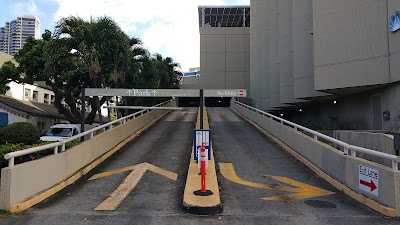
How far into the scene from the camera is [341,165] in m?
8.98

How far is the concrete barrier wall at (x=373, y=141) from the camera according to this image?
9.21 metres

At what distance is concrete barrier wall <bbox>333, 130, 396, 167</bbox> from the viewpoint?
30.2 ft

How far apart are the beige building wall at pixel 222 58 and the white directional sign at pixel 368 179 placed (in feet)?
174

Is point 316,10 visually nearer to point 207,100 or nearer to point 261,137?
point 261,137

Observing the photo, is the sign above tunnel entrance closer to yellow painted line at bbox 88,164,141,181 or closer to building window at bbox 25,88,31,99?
yellow painted line at bbox 88,164,141,181

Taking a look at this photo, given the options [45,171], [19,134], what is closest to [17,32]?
[19,134]

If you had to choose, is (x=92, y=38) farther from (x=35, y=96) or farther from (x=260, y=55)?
(x=260, y=55)

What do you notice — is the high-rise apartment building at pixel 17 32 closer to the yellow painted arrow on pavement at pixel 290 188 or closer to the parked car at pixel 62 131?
the parked car at pixel 62 131

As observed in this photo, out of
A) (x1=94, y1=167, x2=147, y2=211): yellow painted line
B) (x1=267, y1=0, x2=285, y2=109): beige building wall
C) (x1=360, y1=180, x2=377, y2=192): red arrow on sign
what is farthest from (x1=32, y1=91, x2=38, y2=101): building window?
(x1=360, y1=180, x2=377, y2=192): red arrow on sign

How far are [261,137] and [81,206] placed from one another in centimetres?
1224

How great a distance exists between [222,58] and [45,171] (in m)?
54.3

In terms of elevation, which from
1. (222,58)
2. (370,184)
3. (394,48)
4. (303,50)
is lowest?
(370,184)

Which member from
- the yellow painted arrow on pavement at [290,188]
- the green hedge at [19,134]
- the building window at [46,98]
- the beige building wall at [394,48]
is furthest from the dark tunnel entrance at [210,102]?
the yellow painted arrow on pavement at [290,188]

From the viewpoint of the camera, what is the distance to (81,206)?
24.4ft
